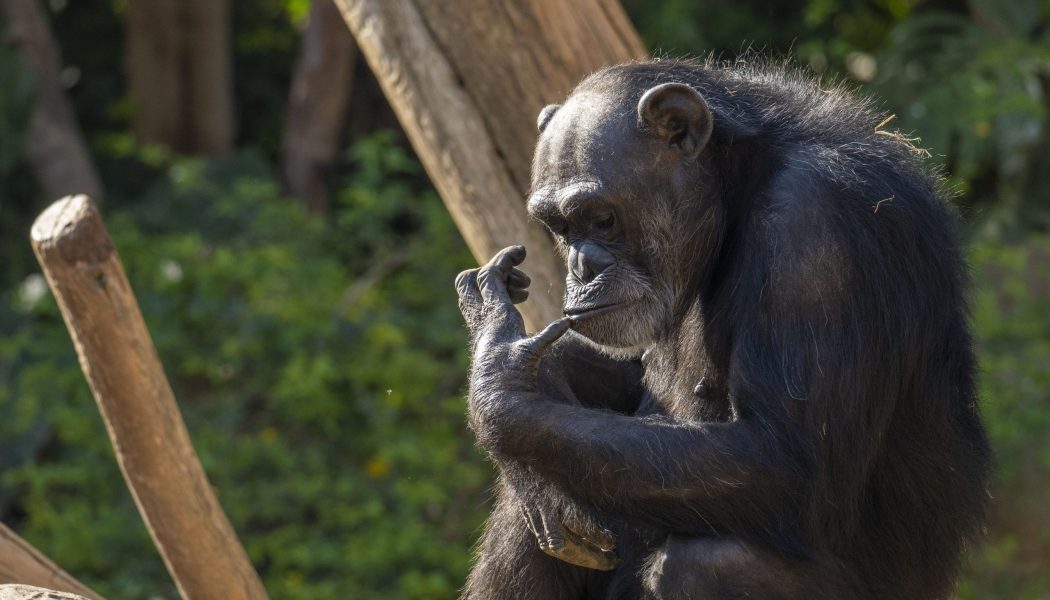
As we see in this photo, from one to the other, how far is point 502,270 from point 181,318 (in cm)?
437

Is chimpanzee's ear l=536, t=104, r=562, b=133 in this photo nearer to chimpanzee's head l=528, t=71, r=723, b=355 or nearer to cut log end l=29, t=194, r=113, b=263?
chimpanzee's head l=528, t=71, r=723, b=355

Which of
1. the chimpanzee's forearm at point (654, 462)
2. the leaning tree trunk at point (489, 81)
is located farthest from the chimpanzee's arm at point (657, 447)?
the leaning tree trunk at point (489, 81)

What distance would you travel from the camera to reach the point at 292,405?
6980mm

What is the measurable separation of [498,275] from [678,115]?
0.64 meters

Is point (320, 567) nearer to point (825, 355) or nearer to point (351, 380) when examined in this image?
point (351, 380)

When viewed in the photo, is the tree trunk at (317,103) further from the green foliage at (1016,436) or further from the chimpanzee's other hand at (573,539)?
the chimpanzee's other hand at (573,539)

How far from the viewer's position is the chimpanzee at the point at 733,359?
3.11 meters

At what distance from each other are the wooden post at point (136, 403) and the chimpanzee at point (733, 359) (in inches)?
32.5

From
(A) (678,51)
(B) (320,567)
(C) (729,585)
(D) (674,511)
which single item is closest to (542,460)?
(D) (674,511)

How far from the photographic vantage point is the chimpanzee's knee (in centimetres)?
311

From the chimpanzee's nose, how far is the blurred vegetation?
337 centimetres

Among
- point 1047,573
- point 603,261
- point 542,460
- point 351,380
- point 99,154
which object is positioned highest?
point 99,154

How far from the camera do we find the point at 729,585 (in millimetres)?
3113

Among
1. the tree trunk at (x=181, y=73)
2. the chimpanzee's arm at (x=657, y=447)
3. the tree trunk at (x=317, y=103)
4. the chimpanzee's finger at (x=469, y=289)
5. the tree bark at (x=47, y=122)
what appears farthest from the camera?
the tree trunk at (x=181, y=73)
